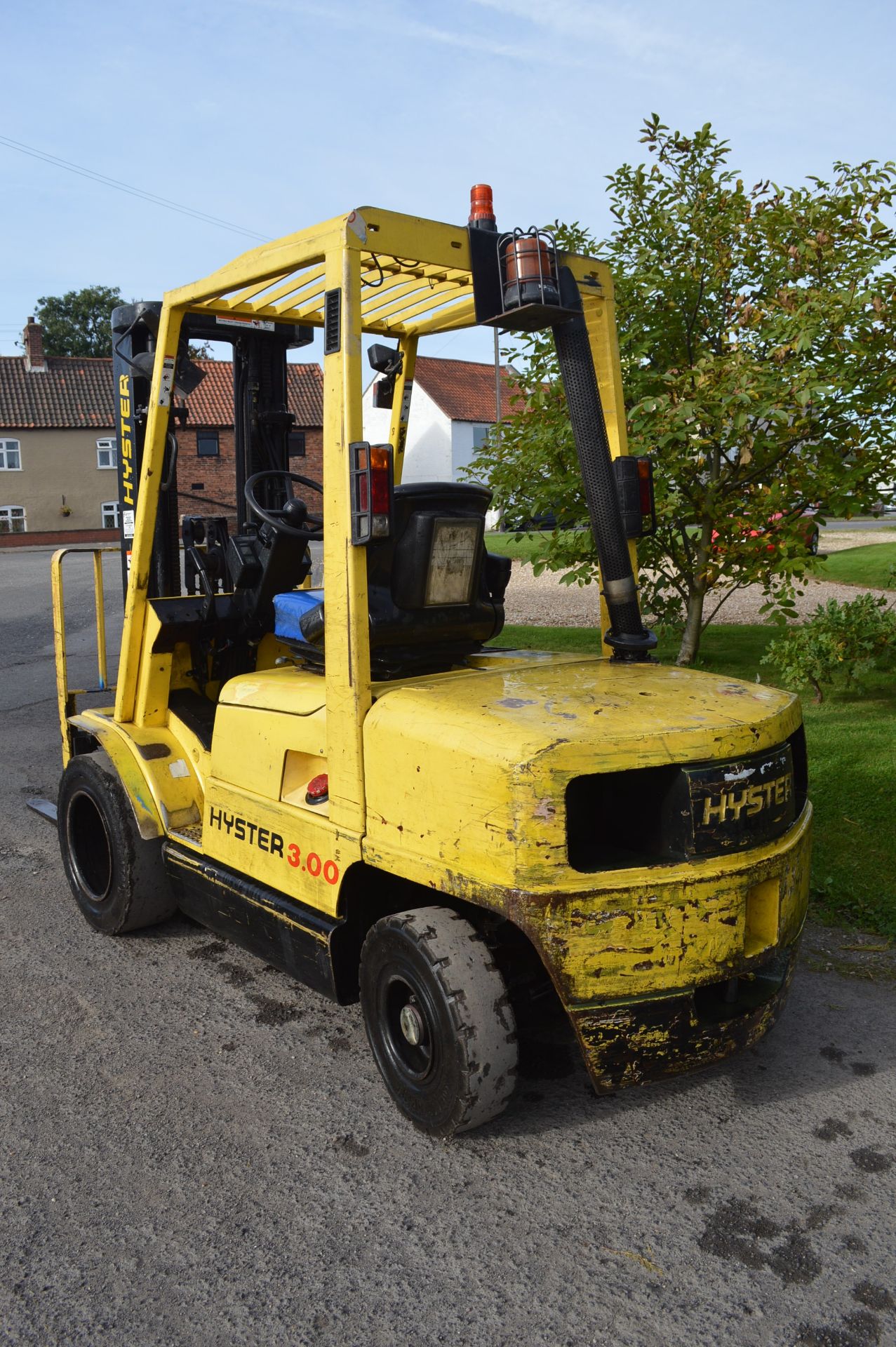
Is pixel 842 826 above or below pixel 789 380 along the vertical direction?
below

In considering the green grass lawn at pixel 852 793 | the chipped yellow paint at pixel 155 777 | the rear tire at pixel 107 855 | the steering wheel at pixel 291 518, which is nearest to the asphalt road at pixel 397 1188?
the rear tire at pixel 107 855

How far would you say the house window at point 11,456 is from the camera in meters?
45.9

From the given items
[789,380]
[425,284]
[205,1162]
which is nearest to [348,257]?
[425,284]

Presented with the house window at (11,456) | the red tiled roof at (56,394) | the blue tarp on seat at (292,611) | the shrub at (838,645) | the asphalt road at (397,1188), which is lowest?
the asphalt road at (397,1188)

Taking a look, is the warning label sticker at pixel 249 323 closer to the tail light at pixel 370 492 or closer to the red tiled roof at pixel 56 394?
the tail light at pixel 370 492

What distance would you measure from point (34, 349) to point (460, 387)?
19.0m

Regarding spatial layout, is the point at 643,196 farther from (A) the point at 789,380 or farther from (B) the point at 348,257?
(B) the point at 348,257

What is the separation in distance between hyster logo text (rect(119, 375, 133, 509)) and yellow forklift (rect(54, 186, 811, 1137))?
9.7 inches

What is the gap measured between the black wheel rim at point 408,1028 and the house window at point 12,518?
4619cm

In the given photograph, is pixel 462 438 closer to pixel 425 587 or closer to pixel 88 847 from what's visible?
pixel 88 847

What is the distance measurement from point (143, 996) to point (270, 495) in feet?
8.09

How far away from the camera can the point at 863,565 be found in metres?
19.2

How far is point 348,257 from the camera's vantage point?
3.30m

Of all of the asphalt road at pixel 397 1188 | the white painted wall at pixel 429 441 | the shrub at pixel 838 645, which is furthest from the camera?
the white painted wall at pixel 429 441
